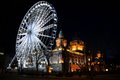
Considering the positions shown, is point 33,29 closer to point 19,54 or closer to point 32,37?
point 32,37

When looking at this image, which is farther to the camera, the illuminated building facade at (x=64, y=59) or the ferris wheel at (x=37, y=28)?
the illuminated building facade at (x=64, y=59)

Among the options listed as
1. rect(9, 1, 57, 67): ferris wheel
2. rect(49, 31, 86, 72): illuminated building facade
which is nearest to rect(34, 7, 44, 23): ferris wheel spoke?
rect(9, 1, 57, 67): ferris wheel

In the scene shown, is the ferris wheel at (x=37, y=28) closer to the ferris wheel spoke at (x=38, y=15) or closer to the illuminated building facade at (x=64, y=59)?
the ferris wheel spoke at (x=38, y=15)

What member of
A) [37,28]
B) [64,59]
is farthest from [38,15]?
[64,59]

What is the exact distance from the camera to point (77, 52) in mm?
129125

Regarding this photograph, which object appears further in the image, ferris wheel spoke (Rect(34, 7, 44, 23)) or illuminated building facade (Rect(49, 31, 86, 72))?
illuminated building facade (Rect(49, 31, 86, 72))

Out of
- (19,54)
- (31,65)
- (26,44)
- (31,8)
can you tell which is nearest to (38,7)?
(31,8)

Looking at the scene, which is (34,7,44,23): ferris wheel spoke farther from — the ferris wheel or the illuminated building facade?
the illuminated building facade

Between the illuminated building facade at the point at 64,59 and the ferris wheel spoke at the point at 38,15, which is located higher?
the ferris wheel spoke at the point at 38,15

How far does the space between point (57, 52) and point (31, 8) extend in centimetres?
4683

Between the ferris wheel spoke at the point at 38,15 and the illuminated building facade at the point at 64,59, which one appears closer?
the ferris wheel spoke at the point at 38,15

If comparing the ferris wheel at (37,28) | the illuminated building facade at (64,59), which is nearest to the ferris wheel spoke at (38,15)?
the ferris wheel at (37,28)

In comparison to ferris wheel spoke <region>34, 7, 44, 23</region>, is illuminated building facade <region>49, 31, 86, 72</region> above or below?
below

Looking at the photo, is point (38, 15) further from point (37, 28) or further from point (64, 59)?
point (64, 59)
